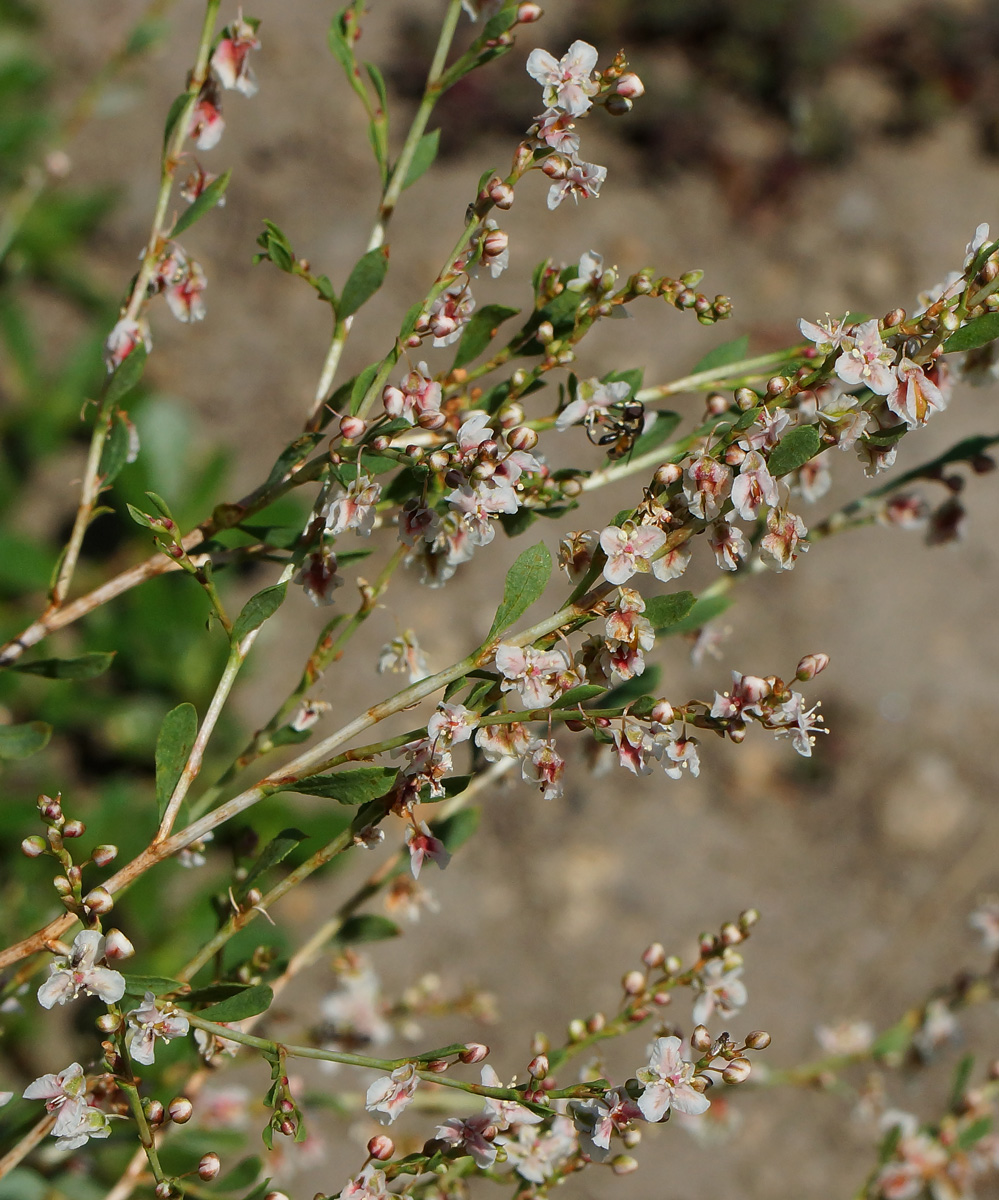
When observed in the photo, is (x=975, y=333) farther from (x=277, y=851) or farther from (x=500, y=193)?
(x=277, y=851)

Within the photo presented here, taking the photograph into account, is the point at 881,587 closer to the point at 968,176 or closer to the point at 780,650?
the point at 780,650

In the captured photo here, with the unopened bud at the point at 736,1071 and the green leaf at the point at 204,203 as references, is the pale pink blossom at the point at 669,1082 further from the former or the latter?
the green leaf at the point at 204,203

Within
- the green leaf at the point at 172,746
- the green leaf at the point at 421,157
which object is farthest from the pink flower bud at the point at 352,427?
the green leaf at the point at 421,157

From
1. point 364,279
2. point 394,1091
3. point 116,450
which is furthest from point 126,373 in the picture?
point 394,1091

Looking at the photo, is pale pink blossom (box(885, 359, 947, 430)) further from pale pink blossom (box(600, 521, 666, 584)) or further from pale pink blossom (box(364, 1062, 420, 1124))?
pale pink blossom (box(364, 1062, 420, 1124))

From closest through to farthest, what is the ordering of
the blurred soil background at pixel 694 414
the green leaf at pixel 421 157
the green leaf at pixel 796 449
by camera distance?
the green leaf at pixel 796 449 → the green leaf at pixel 421 157 → the blurred soil background at pixel 694 414
